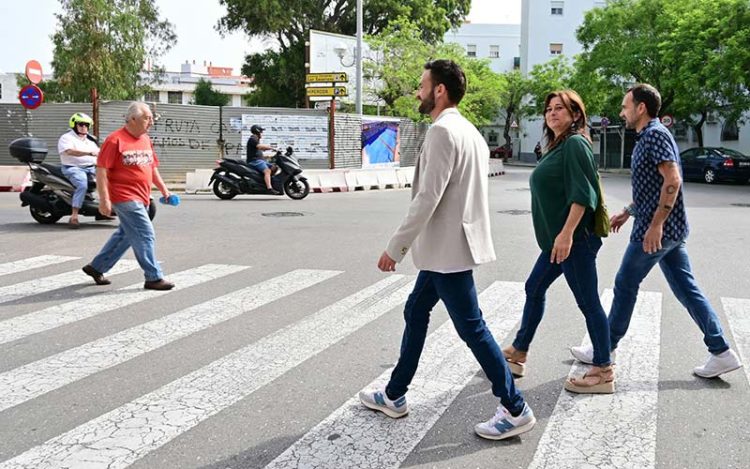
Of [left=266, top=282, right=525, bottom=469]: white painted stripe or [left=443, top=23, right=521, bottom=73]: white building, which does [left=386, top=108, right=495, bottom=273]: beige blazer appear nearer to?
[left=266, top=282, right=525, bottom=469]: white painted stripe

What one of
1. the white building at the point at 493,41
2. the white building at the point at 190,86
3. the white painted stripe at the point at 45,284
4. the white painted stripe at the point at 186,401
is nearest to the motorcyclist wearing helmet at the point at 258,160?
the white painted stripe at the point at 45,284

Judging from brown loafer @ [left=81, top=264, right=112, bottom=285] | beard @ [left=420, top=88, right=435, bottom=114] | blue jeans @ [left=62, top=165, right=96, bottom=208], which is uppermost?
beard @ [left=420, top=88, right=435, bottom=114]

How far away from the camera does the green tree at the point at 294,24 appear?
37938 mm

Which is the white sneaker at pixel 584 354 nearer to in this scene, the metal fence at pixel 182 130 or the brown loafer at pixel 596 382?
the brown loafer at pixel 596 382

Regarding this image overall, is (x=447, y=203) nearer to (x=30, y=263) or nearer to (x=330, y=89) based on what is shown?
(x=30, y=263)

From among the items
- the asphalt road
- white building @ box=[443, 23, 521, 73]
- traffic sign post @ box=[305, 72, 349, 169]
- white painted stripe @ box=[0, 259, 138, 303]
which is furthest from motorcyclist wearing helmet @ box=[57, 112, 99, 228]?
white building @ box=[443, 23, 521, 73]

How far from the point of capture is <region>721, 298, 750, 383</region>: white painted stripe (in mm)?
4865

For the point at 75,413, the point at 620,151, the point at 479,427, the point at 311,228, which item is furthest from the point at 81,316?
A: the point at 620,151

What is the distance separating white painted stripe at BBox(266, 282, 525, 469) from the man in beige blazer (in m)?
0.39

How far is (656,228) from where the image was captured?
408cm

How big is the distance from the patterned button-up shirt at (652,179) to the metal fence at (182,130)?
1855 centimetres

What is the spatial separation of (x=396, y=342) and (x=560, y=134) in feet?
6.39

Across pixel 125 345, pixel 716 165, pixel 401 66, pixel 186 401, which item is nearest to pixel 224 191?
pixel 125 345

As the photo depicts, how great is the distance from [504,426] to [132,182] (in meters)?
4.51
